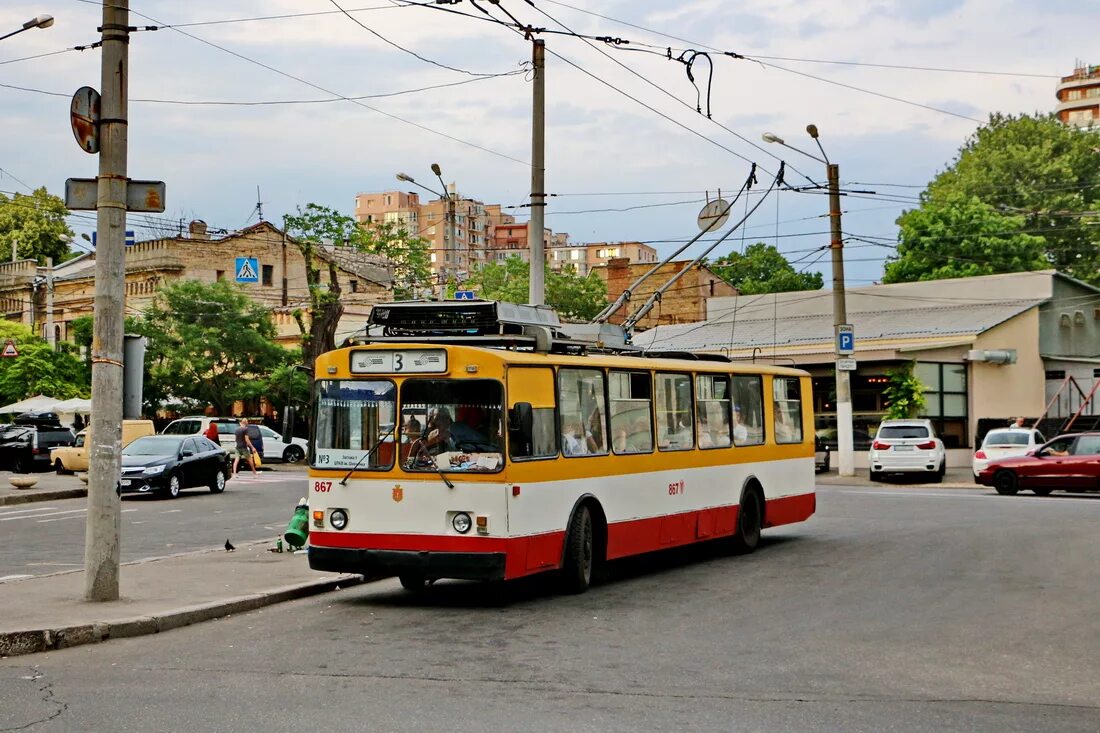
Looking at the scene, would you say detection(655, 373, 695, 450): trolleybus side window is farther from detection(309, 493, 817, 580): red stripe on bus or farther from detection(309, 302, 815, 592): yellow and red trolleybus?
detection(309, 493, 817, 580): red stripe on bus

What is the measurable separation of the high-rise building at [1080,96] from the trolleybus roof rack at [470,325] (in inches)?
6154

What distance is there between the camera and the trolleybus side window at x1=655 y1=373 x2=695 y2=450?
1656 cm

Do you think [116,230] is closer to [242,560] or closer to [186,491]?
[242,560]

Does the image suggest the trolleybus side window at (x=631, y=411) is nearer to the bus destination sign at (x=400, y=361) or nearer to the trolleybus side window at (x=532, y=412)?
the trolleybus side window at (x=532, y=412)

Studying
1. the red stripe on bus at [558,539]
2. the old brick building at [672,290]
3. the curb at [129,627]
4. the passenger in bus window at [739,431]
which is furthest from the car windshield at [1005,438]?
the old brick building at [672,290]

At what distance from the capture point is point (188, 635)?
1175cm

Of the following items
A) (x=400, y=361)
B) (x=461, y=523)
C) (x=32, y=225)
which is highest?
(x=32, y=225)

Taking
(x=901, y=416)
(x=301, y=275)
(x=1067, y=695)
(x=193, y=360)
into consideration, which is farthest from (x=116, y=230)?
(x=301, y=275)

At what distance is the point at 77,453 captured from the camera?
39.9m

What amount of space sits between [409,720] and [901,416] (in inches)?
1444

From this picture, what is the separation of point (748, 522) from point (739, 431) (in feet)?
4.25

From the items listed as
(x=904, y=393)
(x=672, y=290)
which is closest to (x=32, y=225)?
(x=672, y=290)

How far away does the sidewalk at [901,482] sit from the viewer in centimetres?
3731

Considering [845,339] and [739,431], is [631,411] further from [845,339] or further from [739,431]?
[845,339]
